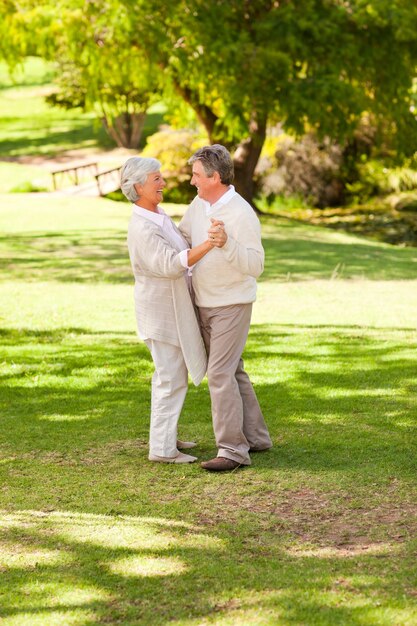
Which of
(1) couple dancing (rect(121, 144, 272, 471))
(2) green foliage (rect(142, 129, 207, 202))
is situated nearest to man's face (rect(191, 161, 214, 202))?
Answer: (1) couple dancing (rect(121, 144, 272, 471))

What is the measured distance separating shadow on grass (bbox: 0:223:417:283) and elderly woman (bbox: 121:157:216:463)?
34.6 feet

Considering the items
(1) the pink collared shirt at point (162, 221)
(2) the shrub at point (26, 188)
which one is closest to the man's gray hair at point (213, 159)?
(1) the pink collared shirt at point (162, 221)

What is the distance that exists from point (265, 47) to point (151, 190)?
21019 mm

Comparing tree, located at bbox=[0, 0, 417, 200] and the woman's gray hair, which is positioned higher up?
tree, located at bbox=[0, 0, 417, 200]

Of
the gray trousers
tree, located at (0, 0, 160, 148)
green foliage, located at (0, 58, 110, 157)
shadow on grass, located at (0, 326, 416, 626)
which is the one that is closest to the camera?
shadow on grass, located at (0, 326, 416, 626)

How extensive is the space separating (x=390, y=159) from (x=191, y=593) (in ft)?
98.7

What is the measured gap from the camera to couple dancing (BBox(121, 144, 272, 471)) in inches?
249

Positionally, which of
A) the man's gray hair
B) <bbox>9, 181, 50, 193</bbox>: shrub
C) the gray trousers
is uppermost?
the man's gray hair

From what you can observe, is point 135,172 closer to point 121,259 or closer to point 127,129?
point 121,259

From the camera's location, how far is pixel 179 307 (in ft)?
21.7

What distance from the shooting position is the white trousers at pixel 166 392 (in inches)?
265

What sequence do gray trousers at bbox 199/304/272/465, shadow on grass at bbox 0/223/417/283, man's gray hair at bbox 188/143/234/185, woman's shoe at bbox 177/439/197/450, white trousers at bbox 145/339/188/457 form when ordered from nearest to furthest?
man's gray hair at bbox 188/143/234/185 → gray trousers at bbox 199/304/272/465 → white trousers at bbox 145/339/188/457 → woman's shoe at bbox 177/439/197/450 → shadow on grass at bbox 0/223/417/283

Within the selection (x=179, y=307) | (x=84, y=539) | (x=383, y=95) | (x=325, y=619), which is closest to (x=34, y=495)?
(x=84, y=539)

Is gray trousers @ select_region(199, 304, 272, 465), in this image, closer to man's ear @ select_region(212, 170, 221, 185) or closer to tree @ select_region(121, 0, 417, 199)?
man's ear @ select_region(212, 170, 221, 185)
